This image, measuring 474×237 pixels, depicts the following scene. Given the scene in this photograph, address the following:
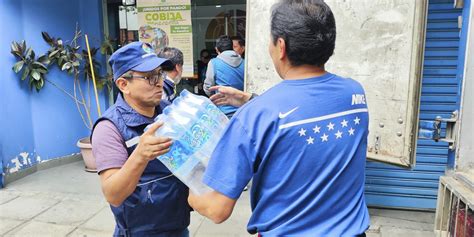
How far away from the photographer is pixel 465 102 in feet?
6.17

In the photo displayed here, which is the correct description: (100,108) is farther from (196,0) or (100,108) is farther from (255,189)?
(255,189)

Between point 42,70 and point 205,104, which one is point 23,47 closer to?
point 42,70

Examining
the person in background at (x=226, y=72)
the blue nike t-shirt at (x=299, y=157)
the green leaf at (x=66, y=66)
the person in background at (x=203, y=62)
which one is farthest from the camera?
the person in background at (x=203, y=62)

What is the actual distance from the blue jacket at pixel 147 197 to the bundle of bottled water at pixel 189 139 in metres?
0.21

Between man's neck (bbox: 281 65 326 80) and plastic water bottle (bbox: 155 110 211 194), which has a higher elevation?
man's neck (bbox: 281 65 326 80)

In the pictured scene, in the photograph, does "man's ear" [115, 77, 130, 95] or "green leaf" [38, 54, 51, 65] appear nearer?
"man's ear" [115, 77, 130, 95]

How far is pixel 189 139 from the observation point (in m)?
1.48

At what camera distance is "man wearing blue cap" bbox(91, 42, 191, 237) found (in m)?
1.61

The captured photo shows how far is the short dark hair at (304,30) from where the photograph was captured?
3.97 feet

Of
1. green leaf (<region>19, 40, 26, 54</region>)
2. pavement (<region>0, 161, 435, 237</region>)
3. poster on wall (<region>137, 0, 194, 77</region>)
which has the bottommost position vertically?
pavement (<region>0, 161, 435, 237</region>)

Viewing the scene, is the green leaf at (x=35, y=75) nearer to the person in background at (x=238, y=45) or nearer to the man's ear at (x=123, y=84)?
the person in background at (x=238, y=45)

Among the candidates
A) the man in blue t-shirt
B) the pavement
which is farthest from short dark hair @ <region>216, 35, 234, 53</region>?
the man in blue t-shirt

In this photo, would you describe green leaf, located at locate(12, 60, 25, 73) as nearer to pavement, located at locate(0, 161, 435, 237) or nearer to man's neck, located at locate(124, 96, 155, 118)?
pavement, located at locate(0, 161, 435, 237)

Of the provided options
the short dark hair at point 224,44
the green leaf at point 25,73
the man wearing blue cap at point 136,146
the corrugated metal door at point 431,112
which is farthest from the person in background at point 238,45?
the man wearing blue cap at point 136,146
